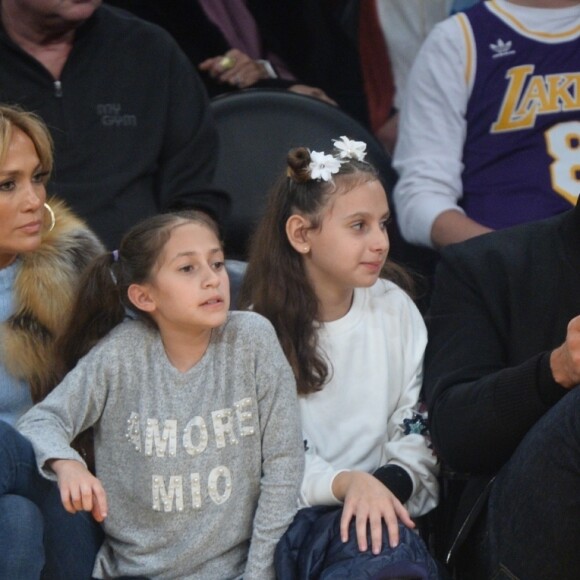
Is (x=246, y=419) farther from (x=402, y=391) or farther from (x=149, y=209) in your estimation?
(x=149, y=209)

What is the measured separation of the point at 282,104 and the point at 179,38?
0.53 metres

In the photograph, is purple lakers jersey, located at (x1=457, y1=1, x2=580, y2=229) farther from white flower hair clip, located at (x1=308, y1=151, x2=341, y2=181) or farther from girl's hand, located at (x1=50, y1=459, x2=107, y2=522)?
girl's hand, located at (x1=50, y1=459, x2=107, y2=522)

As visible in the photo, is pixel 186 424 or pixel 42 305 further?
pixel 42 305

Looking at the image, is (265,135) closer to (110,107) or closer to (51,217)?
(110,107)

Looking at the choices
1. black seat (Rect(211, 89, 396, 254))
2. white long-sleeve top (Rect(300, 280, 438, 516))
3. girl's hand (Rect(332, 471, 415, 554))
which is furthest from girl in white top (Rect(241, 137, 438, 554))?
black seat (Rect(211, 89, 396, 254))

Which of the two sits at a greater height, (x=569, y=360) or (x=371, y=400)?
(x=569, y=360)

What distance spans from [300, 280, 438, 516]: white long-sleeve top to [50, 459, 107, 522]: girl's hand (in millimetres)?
484

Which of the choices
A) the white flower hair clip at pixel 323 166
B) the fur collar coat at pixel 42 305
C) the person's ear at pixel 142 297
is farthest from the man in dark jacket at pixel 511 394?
the fur collar coat at pixel 42 305

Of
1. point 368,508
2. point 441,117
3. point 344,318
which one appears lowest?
point 368,508

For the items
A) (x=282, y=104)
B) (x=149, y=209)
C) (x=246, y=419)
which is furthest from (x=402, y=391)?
(x=282, y=104)

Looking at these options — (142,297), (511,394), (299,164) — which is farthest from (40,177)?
(511,394)

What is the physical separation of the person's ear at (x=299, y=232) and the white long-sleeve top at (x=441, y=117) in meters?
0.65

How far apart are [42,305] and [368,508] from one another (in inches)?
30.9

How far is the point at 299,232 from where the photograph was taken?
2889mm
